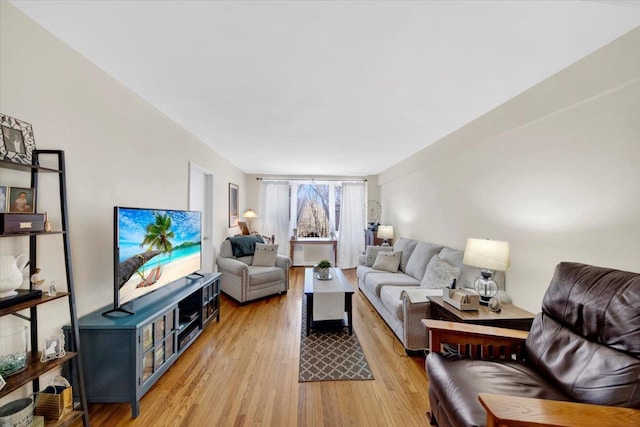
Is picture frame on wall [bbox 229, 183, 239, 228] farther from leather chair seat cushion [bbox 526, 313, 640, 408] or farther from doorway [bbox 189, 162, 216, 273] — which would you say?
leather chair seat cushion [bbox 526, 313, 640, 408]

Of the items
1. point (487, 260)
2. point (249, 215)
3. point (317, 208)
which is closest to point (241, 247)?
point (249, 215)

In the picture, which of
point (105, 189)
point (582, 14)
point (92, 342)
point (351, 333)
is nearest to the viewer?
point (582, 14)

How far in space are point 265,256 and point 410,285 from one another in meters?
2.29

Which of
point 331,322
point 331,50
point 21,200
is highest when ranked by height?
point 331,50

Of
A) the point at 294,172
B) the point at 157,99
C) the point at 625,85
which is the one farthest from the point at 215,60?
the point at 294,172

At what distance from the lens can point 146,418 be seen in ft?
5.43

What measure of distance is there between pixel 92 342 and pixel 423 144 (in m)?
4.07

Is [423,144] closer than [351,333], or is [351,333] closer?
[351,333]

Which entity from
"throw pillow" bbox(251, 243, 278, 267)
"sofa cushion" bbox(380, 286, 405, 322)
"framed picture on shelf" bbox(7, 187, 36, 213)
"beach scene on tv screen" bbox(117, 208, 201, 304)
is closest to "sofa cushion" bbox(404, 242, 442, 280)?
"sofa cushion" bbox(380, 286, 405, 322)

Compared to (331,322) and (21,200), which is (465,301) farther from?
(21,200)

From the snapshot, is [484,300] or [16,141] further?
[484,300]

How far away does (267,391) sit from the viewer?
1.92 meters

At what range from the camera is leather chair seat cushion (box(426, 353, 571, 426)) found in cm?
111

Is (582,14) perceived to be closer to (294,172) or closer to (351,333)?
(351,333)
